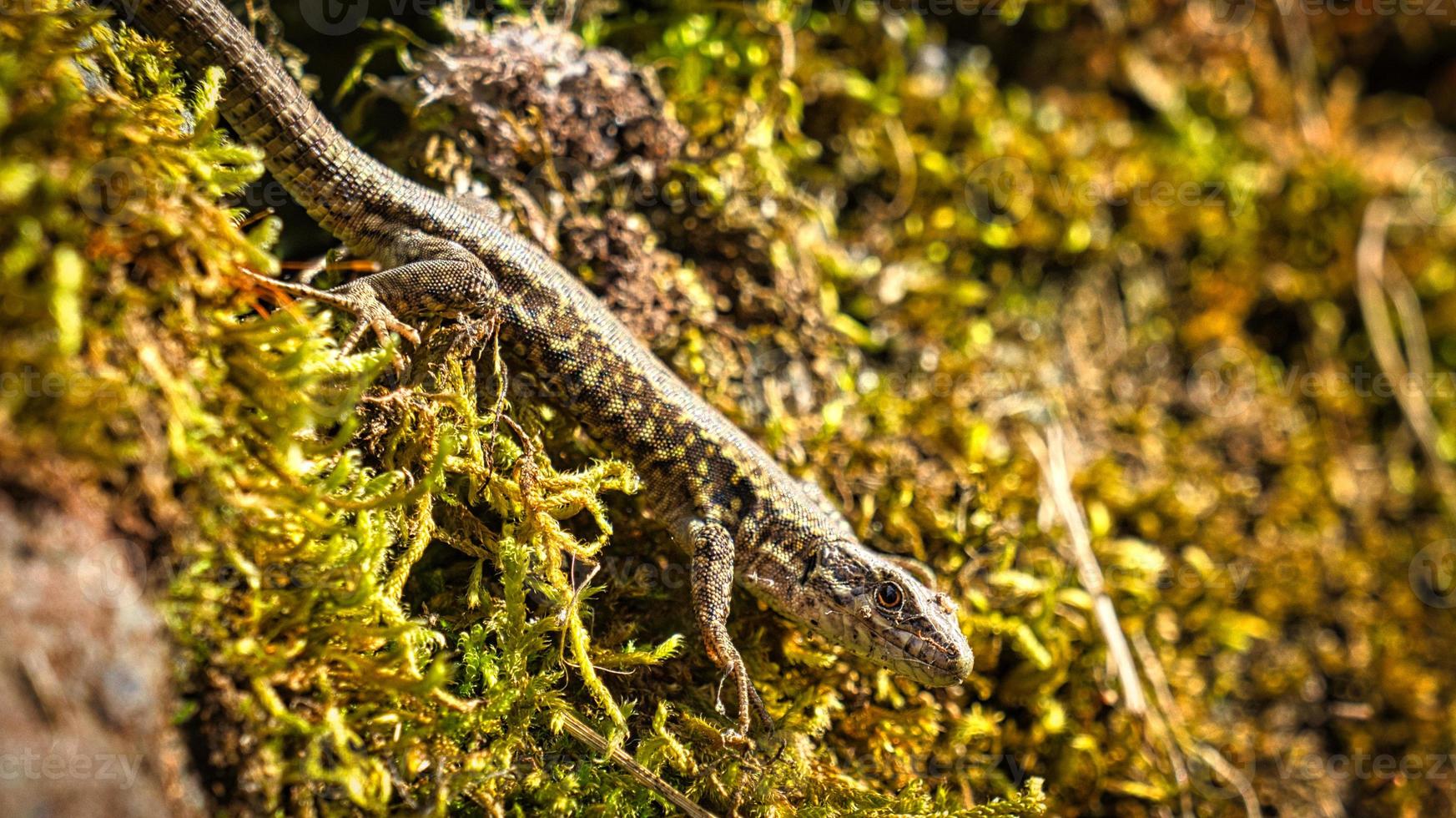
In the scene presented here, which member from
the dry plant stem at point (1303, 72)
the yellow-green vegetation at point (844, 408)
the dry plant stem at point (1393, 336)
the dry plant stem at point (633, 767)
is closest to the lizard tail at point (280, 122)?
the yellow-green vegetation at point (844, 408)

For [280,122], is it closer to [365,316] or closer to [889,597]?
[365,316]

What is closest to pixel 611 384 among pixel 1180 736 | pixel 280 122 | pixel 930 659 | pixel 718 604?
pixel 718 604

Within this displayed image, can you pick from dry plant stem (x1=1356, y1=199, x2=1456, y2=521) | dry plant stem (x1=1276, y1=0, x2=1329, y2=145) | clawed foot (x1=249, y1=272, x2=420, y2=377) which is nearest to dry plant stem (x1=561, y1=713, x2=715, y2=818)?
clawed foot (x1=249, y1=272, x2=420, y2=377)

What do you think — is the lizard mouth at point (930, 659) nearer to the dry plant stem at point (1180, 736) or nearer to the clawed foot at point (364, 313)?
the dry plant stem at point (1180, 736)

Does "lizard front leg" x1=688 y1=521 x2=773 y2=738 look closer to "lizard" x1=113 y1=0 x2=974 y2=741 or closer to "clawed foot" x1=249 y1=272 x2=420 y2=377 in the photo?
"lizard" x1=113 y1=0 x2=974 y2=741

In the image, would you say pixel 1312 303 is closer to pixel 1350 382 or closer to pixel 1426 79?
pixel 1350 382

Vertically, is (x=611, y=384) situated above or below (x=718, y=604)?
above
